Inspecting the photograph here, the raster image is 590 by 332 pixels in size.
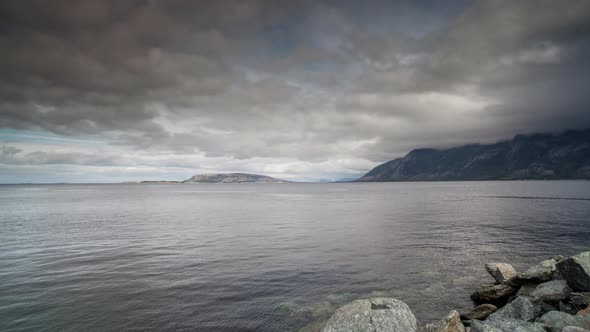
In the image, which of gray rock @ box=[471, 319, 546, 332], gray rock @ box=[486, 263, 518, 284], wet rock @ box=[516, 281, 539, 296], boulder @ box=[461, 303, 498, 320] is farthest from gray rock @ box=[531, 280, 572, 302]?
gray rock @ box=[471, 319, 546, 332]

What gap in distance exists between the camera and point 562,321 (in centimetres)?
1370

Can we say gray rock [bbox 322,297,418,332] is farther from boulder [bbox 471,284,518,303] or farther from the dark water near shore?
boulder [bbox 471,284,518,303]

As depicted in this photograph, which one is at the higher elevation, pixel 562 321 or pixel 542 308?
pixel 562 321

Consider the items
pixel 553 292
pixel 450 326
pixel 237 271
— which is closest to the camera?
pixel 450 326

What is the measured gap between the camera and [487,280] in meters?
27.5

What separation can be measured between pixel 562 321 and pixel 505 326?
11.6 feet

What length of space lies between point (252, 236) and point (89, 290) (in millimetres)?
28576

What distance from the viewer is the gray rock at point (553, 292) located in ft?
59.8

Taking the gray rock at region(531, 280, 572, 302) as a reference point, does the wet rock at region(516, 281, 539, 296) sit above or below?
below

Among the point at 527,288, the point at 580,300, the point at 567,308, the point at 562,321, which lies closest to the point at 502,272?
the point at 527,288

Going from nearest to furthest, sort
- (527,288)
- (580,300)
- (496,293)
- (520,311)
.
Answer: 1. (580,300)
2. (520,311)
3. (527,288)
4. (496,293)

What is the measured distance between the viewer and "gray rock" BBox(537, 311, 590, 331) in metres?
13.1

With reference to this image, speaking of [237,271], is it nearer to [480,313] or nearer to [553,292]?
[480,313]

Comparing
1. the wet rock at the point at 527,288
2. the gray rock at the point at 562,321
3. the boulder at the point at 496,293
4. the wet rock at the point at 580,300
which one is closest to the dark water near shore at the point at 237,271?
the boulder at the point at 496,293
